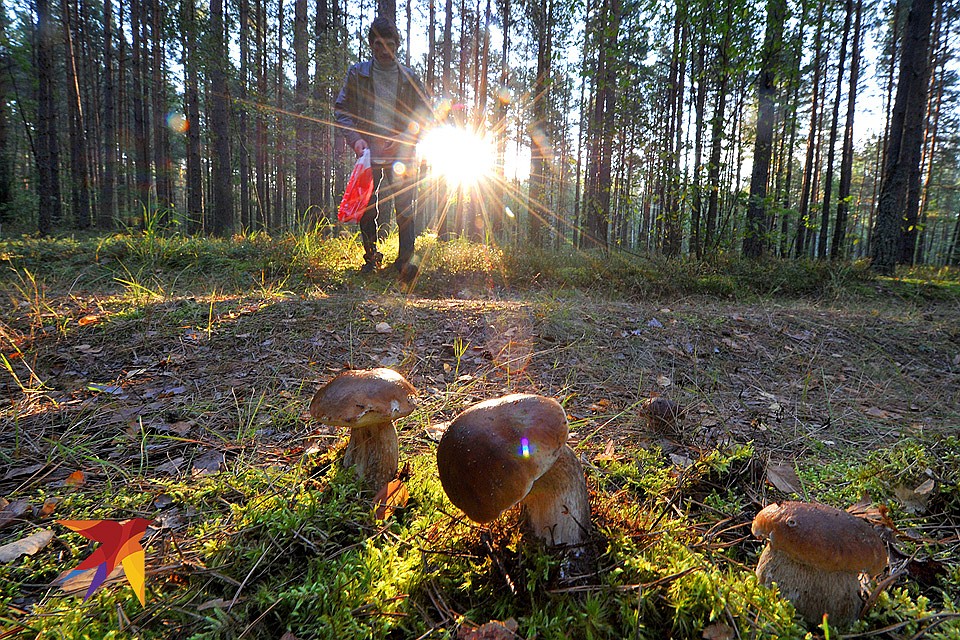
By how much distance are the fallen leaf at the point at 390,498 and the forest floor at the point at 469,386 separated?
0.99 feet

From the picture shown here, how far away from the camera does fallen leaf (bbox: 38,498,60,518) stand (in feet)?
4.67

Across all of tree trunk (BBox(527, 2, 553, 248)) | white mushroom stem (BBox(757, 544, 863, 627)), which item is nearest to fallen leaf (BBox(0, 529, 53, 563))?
white mushroom stem (BBox(757, 544, 863, 627))

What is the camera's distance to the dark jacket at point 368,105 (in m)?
5.38

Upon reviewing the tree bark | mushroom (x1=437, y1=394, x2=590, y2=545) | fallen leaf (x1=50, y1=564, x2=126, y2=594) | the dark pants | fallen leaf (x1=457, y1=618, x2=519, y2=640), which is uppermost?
the tree bark

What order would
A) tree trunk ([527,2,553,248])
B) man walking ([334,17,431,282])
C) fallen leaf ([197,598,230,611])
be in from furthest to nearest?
1. tree trunk ([527,2,553,248])
2. man walking ([334,17,431,282])
3. fallen leaf ([197,598,230,611])

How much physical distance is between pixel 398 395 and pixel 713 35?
6.74m

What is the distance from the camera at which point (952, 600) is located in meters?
1.19

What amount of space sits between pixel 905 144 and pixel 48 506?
12.2 metres

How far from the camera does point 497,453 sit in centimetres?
108

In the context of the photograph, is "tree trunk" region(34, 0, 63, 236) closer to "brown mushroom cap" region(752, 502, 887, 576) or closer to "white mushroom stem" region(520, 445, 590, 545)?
"white mushroom stem" region(520, 445, 590, 545)

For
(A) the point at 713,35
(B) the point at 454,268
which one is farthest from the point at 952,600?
(A) the point at 713,35

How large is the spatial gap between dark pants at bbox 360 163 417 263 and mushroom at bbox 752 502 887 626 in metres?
5.21

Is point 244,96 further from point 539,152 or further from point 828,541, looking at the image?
point 828,541

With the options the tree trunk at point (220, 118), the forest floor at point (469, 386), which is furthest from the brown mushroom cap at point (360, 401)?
the tree trunk at point (220, 118)
